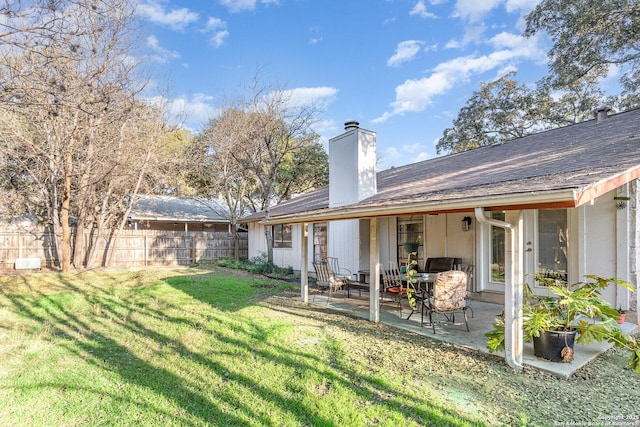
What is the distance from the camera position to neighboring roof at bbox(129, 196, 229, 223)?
19219mm

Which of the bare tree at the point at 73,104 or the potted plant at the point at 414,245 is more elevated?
the bare tree at the point at 73,104

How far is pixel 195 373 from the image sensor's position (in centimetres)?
407

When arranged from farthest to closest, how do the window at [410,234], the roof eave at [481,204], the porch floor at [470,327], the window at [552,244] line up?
the window at [410,234] < the window at [552,244] < the porch floor at [470,327] < the roof eave at [481,204]

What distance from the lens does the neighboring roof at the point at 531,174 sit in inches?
144

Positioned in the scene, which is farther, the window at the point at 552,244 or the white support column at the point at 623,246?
the window at the point at 552,244

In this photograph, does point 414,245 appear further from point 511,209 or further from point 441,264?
point 511,209

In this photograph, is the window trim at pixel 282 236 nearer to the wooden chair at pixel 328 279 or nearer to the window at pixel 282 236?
the window at pixel 282 236

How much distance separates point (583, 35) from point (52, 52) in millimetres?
15837

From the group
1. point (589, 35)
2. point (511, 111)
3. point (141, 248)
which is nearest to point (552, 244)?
point (589, 35)

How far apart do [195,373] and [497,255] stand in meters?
6.31

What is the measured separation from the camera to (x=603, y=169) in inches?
163

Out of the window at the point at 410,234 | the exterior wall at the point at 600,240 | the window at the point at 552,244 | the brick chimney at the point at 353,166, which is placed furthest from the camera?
the brick chimney at the point at 353,166

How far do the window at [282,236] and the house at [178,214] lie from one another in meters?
6.50

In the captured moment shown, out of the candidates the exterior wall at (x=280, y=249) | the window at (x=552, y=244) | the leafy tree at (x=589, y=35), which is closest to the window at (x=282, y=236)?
the exterior wall at (x=280, y=249)
